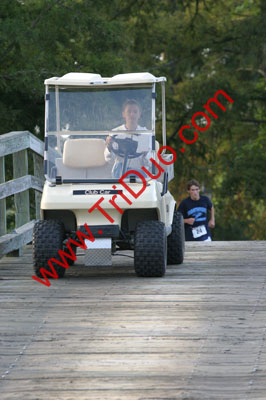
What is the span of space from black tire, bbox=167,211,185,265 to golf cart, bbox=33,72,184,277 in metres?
0.28

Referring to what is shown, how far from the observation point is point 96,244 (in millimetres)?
7828

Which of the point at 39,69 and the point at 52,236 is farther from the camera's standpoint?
the point at 39,69

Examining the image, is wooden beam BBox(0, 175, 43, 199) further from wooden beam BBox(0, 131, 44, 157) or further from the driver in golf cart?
the driver in golf cart

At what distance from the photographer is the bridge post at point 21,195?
32.8 feet

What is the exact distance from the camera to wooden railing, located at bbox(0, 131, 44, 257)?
9.16 m

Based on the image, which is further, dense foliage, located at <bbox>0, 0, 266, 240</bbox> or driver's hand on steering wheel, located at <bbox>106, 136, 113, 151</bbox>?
dense foliage, located at <bbox>0, 0, 266, 240</bbox>

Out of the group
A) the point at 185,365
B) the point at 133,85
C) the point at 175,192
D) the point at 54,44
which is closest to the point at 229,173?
the point at 175,192

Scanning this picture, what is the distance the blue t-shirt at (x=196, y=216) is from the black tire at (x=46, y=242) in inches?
186

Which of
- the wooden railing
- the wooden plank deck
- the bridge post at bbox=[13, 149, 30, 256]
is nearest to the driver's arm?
the wooden plank deck

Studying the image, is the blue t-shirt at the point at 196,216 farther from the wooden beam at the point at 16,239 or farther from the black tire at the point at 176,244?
the black tire at the point at 176,244

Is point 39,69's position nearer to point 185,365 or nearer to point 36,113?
point 36,113

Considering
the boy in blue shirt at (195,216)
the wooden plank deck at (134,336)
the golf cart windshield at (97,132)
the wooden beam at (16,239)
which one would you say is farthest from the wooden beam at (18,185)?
the boy in blue shirt at (195,216)

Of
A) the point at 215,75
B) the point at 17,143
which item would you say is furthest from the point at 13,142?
the point at 215,75

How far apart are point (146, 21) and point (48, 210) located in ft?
57.1
